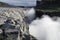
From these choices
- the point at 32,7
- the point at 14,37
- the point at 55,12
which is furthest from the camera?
the point at 32,7

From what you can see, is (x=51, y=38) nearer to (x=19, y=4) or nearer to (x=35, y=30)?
(x=35, y=30)

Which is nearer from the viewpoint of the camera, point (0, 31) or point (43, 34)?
point (0, 31)

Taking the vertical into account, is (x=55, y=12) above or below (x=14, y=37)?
below

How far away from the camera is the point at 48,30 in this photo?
743 cm

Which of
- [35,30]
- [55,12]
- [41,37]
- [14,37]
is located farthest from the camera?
[55,12]

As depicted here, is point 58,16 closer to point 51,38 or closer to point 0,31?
point 51,38

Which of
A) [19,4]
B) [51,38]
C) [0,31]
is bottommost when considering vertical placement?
[51,38]

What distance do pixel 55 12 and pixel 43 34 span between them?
8.80 feet

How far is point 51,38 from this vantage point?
6.68 m

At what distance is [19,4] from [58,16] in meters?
1.97

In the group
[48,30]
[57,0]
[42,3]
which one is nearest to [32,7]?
[42,3]

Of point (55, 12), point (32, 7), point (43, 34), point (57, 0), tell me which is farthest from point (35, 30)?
point (57, 0)

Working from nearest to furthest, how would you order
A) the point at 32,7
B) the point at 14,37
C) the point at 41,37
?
the point at 14,37
the point at 41,37
the point at 32,7

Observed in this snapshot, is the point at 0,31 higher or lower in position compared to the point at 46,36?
higher
